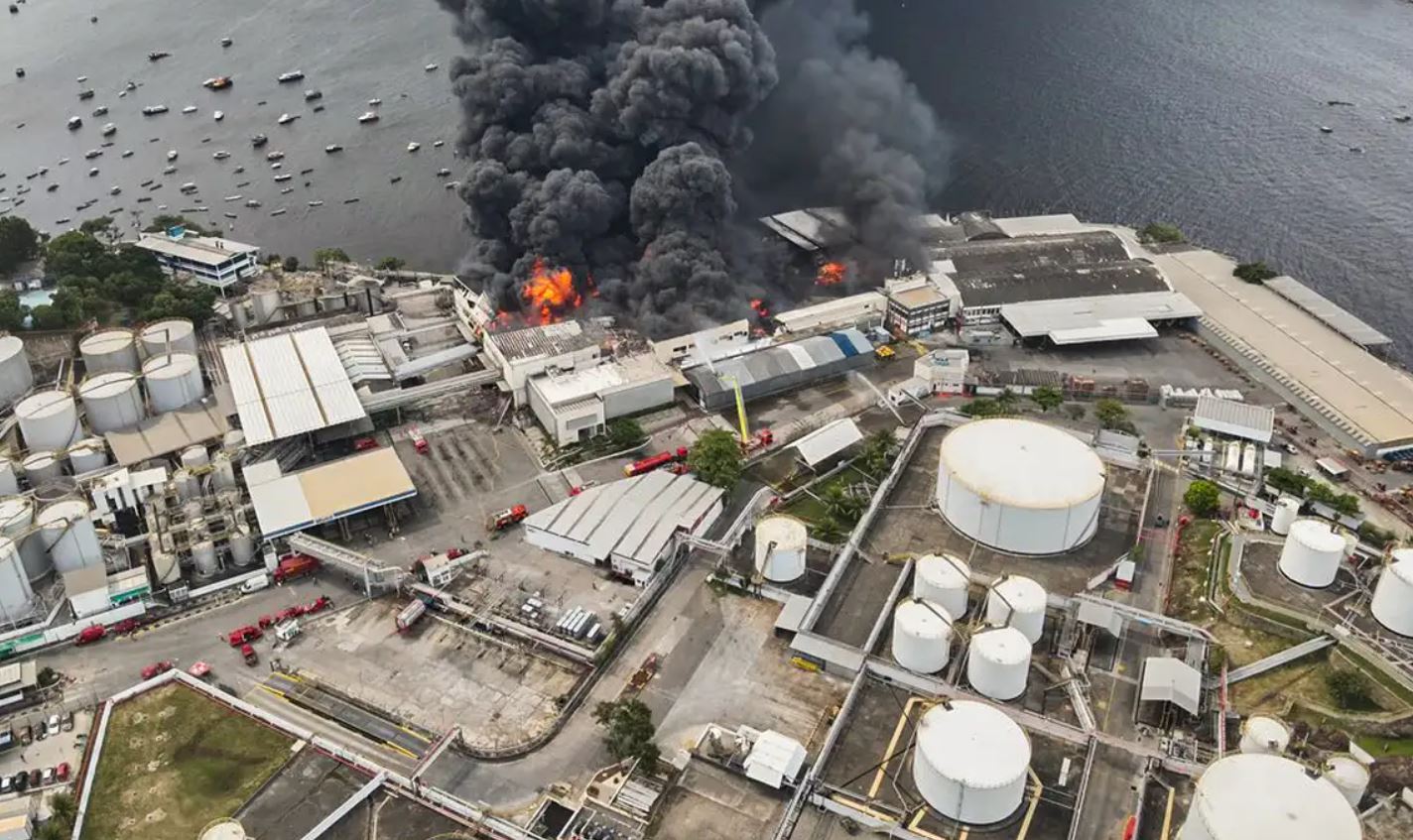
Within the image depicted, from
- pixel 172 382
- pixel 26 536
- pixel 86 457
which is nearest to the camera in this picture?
pixel 26 536

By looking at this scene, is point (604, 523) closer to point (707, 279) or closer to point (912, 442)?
point (912, 442)

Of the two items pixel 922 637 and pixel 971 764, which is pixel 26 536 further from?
pixel 971 764

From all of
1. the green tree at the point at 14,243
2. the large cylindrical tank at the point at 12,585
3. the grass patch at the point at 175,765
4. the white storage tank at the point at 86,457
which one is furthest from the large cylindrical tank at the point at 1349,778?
the green tree at the point at 14,243

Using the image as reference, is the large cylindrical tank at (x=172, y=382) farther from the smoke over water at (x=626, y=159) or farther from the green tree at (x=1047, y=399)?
the green tree at (x=1047, y=399)

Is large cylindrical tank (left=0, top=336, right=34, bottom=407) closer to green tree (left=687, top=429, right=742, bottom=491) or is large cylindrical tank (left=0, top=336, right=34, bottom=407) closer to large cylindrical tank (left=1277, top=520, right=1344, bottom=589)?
green tree (left=687, top=429, right=742, bottom=491)

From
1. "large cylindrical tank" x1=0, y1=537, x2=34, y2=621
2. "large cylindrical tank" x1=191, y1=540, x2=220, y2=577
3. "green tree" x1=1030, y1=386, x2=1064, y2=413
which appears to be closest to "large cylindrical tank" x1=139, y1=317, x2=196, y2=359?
"large cylindrical tank" x1=191, y1=540, x2=220, y2=577

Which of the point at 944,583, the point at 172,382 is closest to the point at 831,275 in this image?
the point at 944,583
